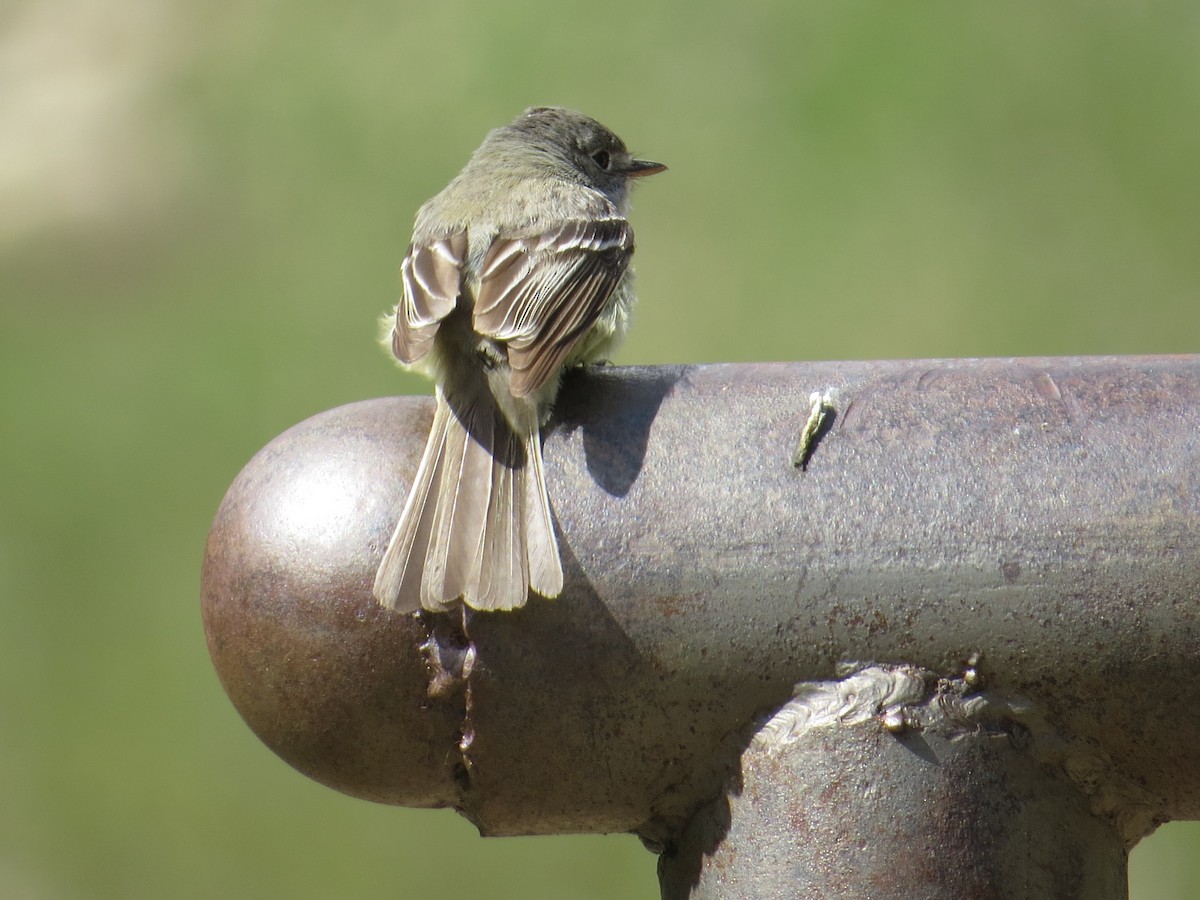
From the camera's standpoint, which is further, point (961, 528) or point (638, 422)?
point (638, 422)

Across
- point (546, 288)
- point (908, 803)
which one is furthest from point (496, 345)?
point (908, 803)

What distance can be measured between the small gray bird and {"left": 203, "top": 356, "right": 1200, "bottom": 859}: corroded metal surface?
59mm

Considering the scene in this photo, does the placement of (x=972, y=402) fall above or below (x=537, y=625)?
above

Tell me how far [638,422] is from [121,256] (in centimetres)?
730

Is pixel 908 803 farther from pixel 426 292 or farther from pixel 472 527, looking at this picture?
pixel 426 292

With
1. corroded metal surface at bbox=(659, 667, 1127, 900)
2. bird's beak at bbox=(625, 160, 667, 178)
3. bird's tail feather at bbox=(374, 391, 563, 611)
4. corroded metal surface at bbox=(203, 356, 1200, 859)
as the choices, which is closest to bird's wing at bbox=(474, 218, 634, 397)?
bird's tail feather at bbox=(374, 391, 563, 611)

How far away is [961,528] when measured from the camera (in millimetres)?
2441

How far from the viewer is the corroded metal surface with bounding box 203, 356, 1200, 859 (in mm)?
2424

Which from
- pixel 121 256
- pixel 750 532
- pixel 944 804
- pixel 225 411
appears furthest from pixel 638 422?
pixel 121 256

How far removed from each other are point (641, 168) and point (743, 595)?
323 cm

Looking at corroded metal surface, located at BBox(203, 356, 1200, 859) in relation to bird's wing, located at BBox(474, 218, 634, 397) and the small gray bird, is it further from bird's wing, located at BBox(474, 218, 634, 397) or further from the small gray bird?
bird's wing, located at BBox(474, 218, 634, 397)

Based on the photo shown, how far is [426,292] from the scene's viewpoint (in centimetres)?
358

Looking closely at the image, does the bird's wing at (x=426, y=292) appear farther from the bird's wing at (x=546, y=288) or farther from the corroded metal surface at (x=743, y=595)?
Answer: the corroded metal surface at (x=743, y=595)

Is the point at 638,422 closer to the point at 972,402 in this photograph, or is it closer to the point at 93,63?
the point at 972,402
